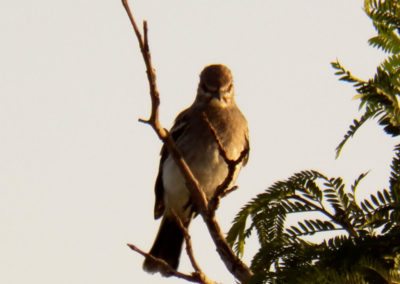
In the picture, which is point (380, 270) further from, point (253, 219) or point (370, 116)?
point (253, 219)

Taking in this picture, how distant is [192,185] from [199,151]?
3987 mm

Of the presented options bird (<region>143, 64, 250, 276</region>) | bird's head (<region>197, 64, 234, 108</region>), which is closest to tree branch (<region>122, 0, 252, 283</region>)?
bird (<region>143, 64, 250, 276</region>)

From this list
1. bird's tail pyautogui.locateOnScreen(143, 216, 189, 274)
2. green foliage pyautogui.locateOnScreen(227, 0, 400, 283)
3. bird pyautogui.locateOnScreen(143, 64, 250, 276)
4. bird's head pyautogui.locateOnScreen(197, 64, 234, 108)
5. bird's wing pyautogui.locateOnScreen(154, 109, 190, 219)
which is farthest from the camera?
bird's head pyautogui.locateOnScreen(197, 64, 234, 108)

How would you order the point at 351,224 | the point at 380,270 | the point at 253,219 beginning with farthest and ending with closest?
the point at 253,219 < the point at 351,224 < the point at 380,270

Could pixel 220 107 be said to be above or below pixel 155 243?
above

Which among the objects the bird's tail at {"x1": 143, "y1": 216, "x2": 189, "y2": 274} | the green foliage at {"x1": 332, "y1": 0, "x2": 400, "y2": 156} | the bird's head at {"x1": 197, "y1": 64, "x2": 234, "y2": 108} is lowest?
the bird's tail at {"x1": 143, "y1": 216, "x2": 189, "y2": 274}

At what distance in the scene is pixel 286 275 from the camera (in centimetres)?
298

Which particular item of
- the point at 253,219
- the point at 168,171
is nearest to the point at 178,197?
the point at 168,171

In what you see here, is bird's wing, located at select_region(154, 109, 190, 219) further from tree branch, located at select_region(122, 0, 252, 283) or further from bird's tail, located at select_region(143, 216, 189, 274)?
tree branch, located at select_region(122, 0, 252, 283)

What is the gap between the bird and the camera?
8.62 m

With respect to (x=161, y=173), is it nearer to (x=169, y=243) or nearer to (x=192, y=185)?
(x=169, y=243)

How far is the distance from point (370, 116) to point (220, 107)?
6051mm

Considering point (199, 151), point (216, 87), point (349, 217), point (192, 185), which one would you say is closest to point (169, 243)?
point (199, 151)

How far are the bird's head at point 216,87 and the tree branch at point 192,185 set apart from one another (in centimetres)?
458
